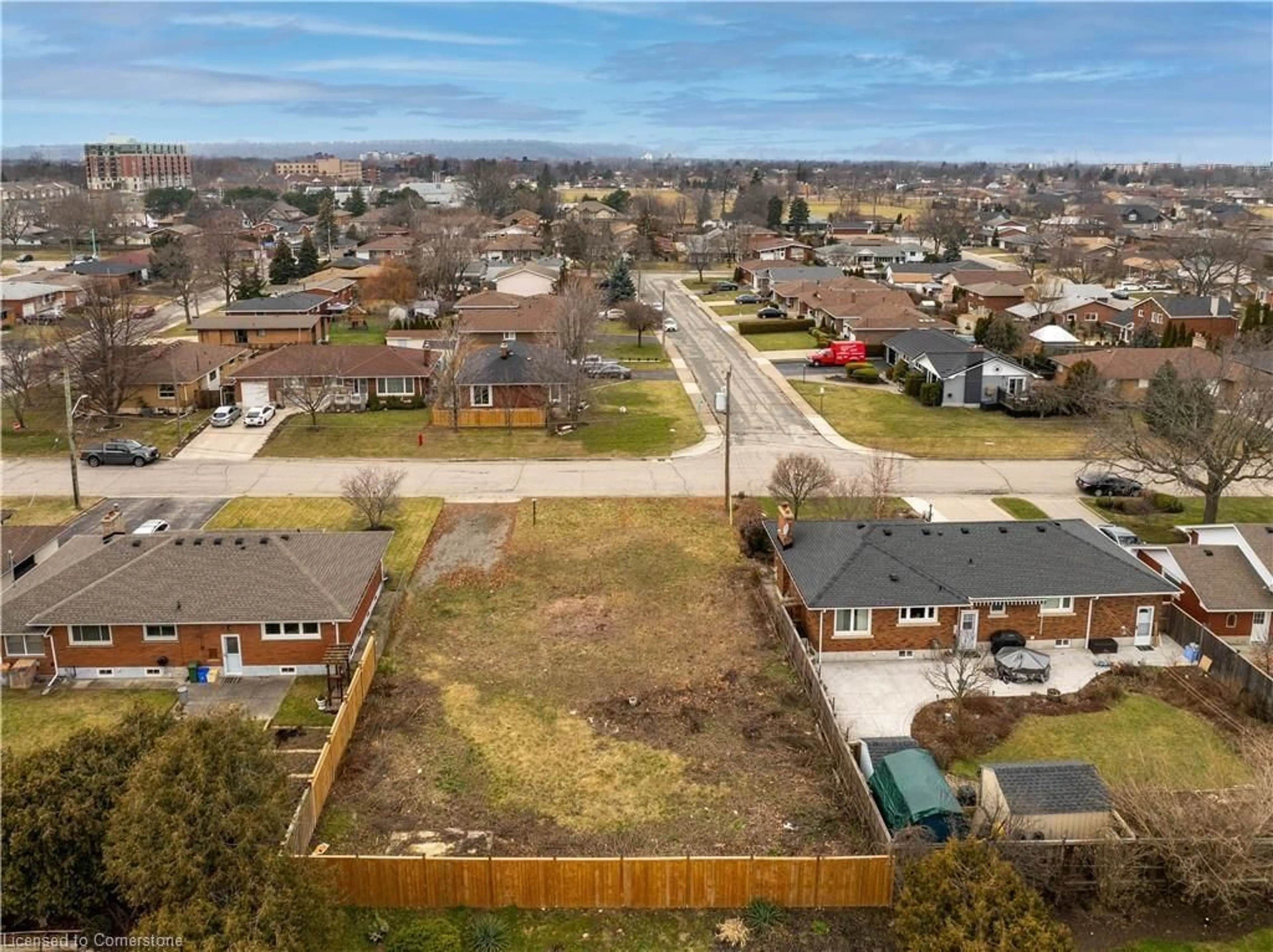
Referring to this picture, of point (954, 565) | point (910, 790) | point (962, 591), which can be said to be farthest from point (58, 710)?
point (954, 565)

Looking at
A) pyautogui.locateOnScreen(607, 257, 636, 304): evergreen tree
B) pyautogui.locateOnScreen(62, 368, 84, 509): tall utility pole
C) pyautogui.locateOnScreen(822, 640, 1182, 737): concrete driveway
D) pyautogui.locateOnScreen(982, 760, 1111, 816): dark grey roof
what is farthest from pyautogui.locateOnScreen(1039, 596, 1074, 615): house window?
pyautogui.locateOnScreen(607, 257, 636, 304): evergreen tree

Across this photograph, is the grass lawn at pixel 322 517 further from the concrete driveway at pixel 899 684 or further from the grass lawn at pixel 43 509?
the concrete driveway at pixel 899 684

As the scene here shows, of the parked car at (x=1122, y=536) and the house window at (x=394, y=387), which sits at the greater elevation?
the house window at (x=394, y=387)

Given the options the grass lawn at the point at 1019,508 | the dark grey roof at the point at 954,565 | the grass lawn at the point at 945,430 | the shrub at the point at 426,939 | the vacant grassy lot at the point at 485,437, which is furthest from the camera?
the vacant grassy lot at the point at 485,437

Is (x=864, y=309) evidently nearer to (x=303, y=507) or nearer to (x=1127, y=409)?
(x=1127, y=409)

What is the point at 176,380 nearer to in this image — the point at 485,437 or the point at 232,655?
the point at 485,437

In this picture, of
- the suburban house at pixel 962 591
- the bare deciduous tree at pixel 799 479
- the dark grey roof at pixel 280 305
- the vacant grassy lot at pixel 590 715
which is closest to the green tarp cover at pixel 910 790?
the vacant grassy lot at pixel 590 715

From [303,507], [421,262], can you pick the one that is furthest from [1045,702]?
[421,262]
